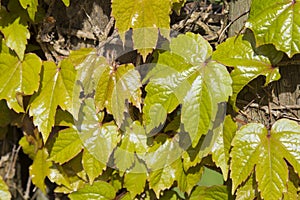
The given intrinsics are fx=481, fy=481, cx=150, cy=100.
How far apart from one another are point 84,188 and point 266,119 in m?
0.72

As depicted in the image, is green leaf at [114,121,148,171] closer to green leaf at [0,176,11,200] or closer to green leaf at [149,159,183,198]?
green leaf at [149,159,183,198]

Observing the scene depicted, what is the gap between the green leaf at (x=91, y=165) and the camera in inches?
68.7

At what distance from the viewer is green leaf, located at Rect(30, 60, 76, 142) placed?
1.67 metres

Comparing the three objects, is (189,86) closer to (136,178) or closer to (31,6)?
(136,178)

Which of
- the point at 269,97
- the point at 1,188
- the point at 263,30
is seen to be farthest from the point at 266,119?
the point at 1,188

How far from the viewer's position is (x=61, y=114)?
1818 mm

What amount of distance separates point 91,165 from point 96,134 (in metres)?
0.12

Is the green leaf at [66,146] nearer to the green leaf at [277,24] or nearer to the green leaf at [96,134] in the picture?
the green leaf at [96,134]

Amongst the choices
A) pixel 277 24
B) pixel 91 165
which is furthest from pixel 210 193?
pixel 277 24

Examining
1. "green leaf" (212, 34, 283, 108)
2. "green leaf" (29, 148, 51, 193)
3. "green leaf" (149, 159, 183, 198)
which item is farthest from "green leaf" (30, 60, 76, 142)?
"green leaf" (212, 34, 283, 108)

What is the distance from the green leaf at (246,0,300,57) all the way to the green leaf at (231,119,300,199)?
0.26 metres

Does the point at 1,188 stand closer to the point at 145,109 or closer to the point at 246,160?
the point at 145,109

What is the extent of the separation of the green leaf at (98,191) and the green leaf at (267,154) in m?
0.50

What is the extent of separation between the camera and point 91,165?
68.9 inches
